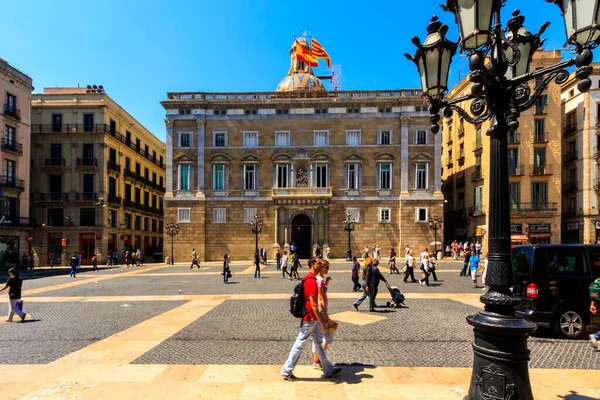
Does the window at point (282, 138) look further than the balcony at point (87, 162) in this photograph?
No

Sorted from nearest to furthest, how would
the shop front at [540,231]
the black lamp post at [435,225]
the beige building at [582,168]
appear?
1. the beige building at [582,168]
2. the shop front at [540,231]
3. the black lamp post at [435,225]

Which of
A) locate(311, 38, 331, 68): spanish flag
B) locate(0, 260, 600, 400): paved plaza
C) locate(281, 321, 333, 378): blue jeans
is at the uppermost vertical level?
locate(311, 38, 331, 68): spanish flag

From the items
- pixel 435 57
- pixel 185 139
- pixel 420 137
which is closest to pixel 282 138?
pixel 185 139

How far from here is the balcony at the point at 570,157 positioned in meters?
34.6

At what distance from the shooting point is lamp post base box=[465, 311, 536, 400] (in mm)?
3727

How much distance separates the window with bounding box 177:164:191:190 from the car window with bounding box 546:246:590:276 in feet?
112

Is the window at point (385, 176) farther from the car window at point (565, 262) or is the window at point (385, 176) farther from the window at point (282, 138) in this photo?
the car window at point (565, 262)

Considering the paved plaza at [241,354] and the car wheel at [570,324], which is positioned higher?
the car wheel at [570,324]

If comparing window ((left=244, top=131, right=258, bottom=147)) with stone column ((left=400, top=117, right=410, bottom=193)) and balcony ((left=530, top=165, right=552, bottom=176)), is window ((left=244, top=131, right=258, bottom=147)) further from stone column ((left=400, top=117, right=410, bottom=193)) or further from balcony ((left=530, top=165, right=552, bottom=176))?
balcony ((left=530, top=165, right=552, bottom=176))

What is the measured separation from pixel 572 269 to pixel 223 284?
14223 mm

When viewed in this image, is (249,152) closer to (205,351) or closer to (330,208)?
(330,208)

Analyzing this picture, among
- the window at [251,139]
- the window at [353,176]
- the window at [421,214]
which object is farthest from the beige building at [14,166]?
the window at [421,214]

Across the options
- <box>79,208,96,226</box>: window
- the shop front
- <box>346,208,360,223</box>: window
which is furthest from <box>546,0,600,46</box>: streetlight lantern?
<box>79,208,96,226</box>: window

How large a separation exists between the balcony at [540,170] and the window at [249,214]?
26.3m
